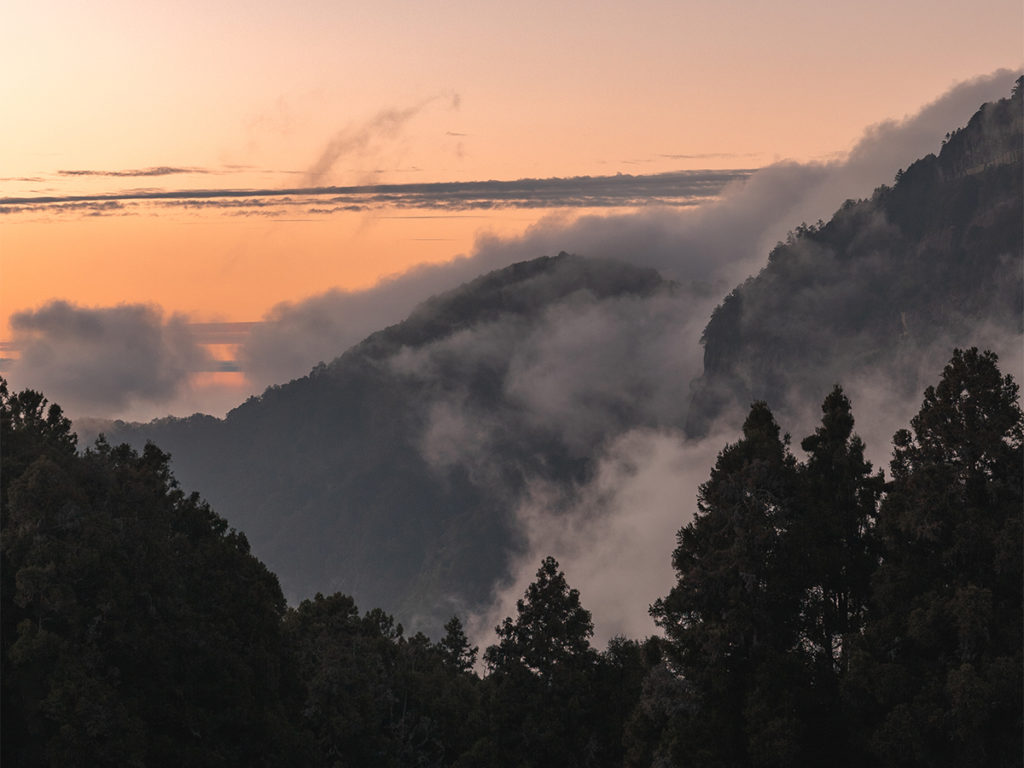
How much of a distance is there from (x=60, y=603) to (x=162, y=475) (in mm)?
16890

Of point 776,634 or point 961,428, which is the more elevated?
point 961,428

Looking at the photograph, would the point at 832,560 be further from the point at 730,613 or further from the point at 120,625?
the point at 120,625

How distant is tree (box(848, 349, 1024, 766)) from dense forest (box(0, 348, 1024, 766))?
84 millimetres

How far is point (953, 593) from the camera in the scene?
163ft

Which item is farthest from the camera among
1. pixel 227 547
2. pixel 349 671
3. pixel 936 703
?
pixel 349 671

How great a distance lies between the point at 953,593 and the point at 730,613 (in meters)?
8.48

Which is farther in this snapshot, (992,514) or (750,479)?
(750,479)

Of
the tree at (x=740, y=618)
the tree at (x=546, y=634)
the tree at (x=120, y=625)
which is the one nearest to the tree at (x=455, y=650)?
the tree at (x=546, y=634)

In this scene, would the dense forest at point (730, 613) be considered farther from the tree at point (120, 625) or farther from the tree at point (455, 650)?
the tree at point (455, 650)

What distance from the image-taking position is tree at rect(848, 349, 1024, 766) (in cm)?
4803

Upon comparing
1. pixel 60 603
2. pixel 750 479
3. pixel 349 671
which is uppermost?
pixel 750 479

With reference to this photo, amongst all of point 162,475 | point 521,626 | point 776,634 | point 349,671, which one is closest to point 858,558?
point 776,634

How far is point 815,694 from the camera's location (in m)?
52.7

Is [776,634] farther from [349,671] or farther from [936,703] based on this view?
[349,671]
